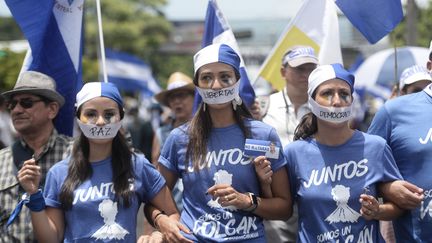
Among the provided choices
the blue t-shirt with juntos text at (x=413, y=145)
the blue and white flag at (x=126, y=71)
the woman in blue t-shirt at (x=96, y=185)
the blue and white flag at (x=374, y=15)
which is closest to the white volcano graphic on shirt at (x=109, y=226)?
the woman in blue t-shirt at (x=96, y=185)

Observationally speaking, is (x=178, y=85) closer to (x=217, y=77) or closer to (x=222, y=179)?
(x=217, y=77)

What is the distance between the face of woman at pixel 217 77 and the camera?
521cm

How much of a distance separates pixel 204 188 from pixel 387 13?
1948 millimetres

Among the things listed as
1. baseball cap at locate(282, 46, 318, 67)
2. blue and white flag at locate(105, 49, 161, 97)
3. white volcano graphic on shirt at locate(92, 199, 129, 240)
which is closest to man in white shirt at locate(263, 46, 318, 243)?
baseball cap at locate(282, 46, 318, 67)

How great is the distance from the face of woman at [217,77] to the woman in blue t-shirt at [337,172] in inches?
19.1

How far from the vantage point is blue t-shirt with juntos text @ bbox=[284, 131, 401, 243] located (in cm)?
492

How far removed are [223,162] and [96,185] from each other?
768 millimetres

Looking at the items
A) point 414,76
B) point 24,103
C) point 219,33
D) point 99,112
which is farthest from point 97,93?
point 414,76

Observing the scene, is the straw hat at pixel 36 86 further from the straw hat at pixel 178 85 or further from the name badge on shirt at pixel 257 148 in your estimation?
the straw hat at pixel 178 85

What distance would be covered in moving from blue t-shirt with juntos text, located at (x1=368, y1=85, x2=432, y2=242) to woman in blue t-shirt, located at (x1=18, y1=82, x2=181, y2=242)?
1341mm

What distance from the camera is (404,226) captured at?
17.0 ft

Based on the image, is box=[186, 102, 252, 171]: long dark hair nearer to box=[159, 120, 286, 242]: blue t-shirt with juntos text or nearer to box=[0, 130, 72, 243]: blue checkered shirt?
box=[159, 120, 286, 242]: blue t-shirt with juntos text

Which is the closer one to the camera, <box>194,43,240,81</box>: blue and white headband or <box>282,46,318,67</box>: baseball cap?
<box>194,43,240,81</box>: blue and white headband

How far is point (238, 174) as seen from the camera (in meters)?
5.09
